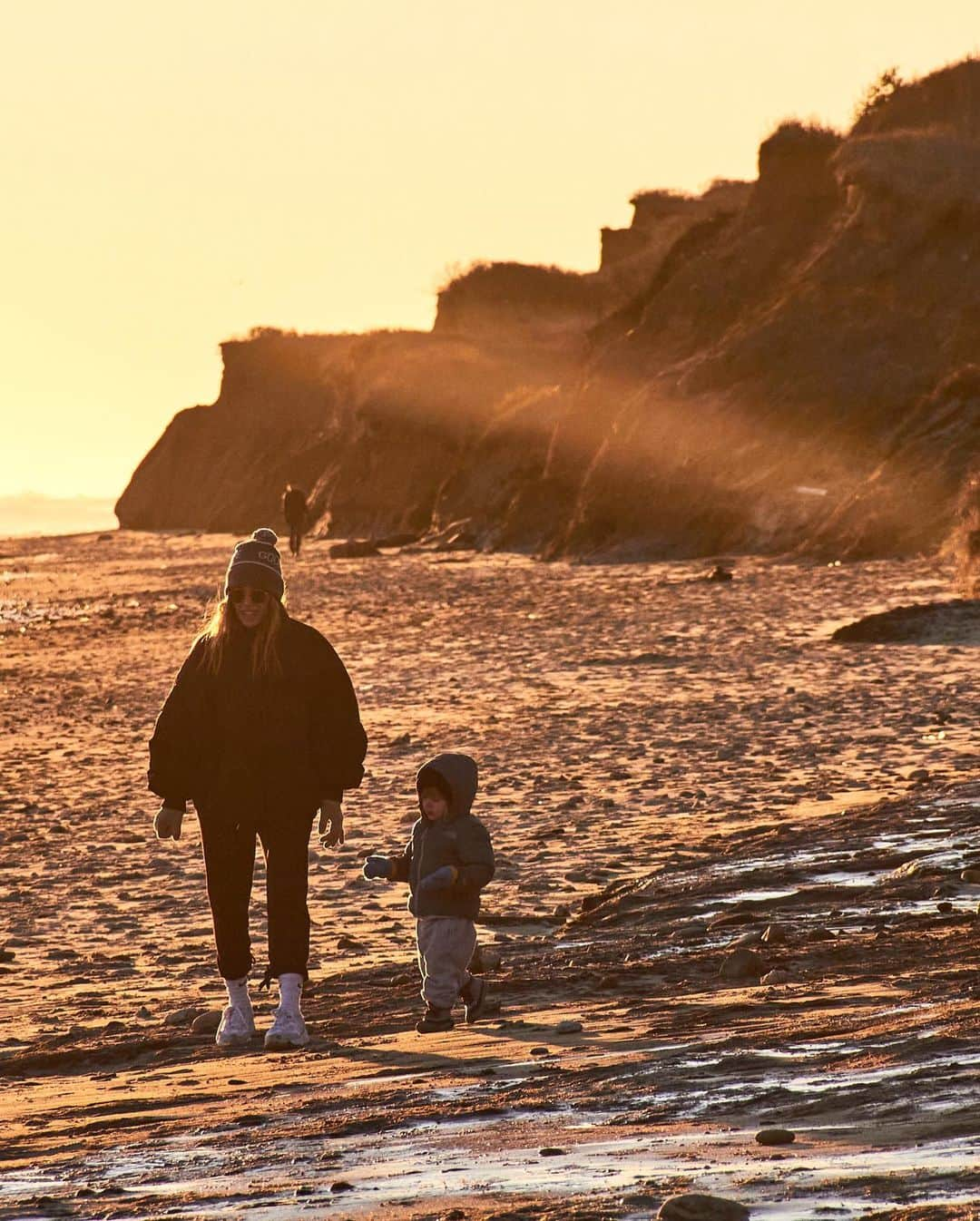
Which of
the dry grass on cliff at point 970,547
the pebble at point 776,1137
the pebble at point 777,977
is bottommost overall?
the pebble at point 777,977

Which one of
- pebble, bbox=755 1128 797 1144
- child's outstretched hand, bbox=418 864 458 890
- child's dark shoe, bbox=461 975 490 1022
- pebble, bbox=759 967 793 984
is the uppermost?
child's outstretched hand, bbox=418 864 458 890

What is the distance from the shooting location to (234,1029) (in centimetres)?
729

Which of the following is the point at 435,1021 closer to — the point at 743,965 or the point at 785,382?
the point at 743,965

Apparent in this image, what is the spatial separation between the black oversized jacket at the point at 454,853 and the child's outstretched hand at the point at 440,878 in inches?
0.8

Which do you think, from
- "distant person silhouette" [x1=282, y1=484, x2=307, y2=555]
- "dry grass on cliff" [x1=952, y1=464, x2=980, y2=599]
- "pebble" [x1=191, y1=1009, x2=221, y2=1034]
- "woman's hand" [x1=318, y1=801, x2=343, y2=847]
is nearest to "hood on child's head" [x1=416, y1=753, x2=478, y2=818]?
"woman's hand" [x1=318, y1=801, x2=343, y2=847]

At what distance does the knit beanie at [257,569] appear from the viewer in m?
7.54

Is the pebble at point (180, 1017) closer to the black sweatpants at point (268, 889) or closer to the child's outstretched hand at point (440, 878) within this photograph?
the black sweatpants at point (268, 889)

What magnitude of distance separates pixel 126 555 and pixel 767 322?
3108cm

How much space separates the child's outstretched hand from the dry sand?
493 millimetres

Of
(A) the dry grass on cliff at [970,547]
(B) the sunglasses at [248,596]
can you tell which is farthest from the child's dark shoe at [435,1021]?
(A) the dry grass on cliff at [970,547]

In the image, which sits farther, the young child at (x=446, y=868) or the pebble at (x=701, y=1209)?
the young child at (x=446, y=868)

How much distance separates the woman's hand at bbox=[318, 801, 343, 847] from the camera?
24.6ft

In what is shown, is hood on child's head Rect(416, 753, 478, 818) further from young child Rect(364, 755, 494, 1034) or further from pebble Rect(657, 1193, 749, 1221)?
pebble Rect(657, 1193, 749, 1221)

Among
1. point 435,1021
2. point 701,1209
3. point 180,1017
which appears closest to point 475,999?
point 435,1021
